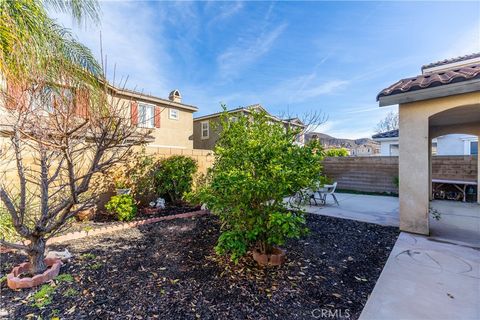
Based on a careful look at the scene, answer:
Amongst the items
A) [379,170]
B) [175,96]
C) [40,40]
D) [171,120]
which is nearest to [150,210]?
[40,40]

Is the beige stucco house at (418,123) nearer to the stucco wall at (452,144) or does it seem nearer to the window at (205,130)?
the stucco wall at (452,144)

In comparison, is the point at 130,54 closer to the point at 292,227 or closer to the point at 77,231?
the point at 77,231

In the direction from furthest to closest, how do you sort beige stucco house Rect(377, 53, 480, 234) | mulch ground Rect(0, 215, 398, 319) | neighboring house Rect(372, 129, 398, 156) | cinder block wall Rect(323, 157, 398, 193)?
neighboring house Rect(372, 129, 398, 156) → cinder block wall Rect(323, 157, 398, 193) → beige stucco house Rect(377, 53, 480, 234) → mulch ground Rect(0, 215, 398, 319)

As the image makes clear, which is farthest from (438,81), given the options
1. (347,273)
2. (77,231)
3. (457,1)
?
(77,231)

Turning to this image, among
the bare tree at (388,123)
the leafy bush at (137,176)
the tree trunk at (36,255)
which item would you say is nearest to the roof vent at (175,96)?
the leafy bush at (137,176)

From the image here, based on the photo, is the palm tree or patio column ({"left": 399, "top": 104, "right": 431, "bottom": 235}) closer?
the palm tree

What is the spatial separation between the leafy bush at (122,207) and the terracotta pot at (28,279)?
257 cm

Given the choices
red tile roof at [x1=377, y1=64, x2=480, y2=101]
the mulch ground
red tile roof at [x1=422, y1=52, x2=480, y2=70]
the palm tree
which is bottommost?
the mulch ground

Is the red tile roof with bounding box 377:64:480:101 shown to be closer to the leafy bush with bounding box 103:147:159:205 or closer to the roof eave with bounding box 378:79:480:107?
the roof eave with bounding box 378:79:480:107

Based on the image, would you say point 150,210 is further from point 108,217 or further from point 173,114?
point 173,114

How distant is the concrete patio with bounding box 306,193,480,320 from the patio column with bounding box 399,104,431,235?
386 millimetres

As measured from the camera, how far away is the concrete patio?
2.46 m

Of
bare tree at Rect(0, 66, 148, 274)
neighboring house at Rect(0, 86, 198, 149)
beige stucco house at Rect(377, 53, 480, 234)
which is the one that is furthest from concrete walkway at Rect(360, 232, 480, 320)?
neighboring house at Rect(0, 86, 198, 149)

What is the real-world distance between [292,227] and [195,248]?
2.05 meters
